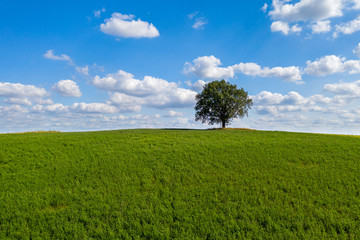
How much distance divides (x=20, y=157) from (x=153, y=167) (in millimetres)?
11791

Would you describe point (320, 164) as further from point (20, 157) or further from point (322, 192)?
point (20, 157)

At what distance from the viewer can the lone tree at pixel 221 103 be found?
4857 cm

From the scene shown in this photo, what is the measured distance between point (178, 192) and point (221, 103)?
36.6 meters

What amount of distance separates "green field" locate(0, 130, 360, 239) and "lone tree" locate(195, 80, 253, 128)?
2756cm

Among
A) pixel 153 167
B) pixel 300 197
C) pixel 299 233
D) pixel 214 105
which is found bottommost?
pixel 299 233

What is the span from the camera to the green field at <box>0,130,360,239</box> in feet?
35.4

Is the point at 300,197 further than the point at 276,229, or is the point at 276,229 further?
the point at 300,197

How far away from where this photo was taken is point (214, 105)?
160 ft

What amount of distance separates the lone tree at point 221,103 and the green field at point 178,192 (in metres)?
27.6

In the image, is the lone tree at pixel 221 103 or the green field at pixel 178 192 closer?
the green field at pixel 178 192

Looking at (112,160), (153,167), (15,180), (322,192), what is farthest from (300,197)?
(15,180)

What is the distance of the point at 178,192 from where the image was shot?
1365 centimetres

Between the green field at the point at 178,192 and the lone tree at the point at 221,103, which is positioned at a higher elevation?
the lone tree at the point at 221,103

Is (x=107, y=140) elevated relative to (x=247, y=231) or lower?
elevated
